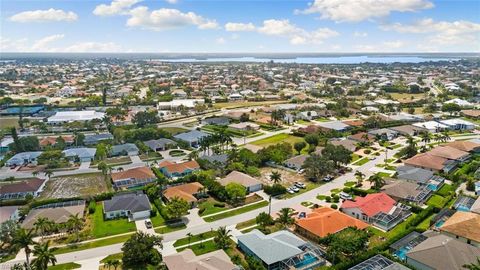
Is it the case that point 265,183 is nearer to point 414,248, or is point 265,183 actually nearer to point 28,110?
point 414,248

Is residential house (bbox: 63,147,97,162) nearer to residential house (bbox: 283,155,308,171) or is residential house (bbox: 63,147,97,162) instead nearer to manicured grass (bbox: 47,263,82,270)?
manicured grass (bbox: 47,263,82,270)

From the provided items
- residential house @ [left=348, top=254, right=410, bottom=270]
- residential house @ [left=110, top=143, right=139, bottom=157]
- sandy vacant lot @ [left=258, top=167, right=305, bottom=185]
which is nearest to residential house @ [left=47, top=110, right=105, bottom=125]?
residential house @ [left=110, top=143, right=139, bottom=157]

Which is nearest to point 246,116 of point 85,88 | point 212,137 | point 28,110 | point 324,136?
point 324,136

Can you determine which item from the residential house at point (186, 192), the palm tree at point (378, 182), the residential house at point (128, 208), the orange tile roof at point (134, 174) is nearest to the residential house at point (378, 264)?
the palm tree at point (378, 182)

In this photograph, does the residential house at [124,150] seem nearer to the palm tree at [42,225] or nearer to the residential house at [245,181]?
the residential house at [245,181]

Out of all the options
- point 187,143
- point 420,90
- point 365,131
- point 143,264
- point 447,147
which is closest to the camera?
point 143,264
